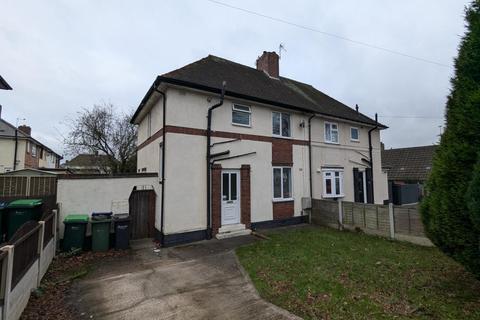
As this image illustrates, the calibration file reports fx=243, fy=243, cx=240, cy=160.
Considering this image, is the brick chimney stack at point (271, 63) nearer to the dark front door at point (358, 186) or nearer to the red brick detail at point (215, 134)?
the red brick detail at point (215, 134)

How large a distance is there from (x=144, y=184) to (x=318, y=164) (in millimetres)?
8667

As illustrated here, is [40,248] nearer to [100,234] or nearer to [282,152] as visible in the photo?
[100,234]

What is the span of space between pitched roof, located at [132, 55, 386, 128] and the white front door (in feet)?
10.8

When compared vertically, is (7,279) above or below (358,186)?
below

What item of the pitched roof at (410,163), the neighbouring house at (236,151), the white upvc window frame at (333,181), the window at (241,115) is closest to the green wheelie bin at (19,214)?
the neighbouring house at (236,151)

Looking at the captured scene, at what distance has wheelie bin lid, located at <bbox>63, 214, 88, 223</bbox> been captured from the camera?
7252mm

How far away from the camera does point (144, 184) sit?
914cm

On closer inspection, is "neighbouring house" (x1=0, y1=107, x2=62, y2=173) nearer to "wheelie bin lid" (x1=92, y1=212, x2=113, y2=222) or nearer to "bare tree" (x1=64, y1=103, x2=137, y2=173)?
"bare tree" (x1=64, y1=103, x2=137, y2=173)

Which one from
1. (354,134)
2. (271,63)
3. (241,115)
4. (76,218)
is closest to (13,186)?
(76,218)

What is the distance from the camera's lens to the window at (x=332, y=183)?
43.0ft

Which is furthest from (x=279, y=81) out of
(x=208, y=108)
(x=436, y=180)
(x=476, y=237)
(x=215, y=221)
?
(x=476, y=237)

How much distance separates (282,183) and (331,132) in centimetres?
479

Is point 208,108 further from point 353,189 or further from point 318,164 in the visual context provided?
point 353,189

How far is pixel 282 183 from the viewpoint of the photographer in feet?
37.7
